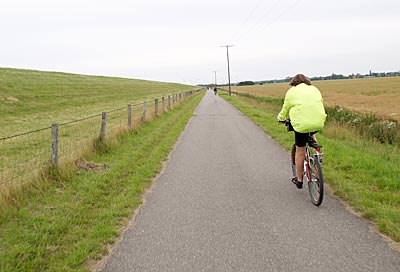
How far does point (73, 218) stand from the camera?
432 centimetres

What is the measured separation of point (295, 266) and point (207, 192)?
2.55m

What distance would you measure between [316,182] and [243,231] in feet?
5.15

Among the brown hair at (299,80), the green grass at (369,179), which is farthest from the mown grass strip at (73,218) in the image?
the green grass at (369,179)

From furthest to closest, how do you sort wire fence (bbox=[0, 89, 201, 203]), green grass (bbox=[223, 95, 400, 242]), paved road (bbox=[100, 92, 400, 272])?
wire fence (bbox=[0, 89, 201, 203]) < green grass (bbox=[223, 95, 400, 242]) < paved road (bbox=[100, 92, 400, 272])

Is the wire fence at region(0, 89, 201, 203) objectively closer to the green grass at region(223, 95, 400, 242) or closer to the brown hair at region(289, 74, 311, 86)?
the brown hair at region(289, 74, 311, 86)

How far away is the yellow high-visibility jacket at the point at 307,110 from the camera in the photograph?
15.3 feet

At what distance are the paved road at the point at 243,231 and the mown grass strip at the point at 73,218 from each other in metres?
0.30

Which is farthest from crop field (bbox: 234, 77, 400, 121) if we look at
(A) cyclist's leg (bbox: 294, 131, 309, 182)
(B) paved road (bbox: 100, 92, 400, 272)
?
(B) paved road (bbox: 100, 92, 400, 272)

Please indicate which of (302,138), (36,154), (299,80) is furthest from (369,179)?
(36,154)

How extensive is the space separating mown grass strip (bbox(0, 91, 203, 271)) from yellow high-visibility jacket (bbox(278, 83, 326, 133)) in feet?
9.22

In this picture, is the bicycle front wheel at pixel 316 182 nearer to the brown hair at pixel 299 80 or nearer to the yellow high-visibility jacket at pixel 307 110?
the yellow high-visibility jacket at pixel 307 110

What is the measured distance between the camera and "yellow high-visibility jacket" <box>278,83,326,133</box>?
15.3 feet

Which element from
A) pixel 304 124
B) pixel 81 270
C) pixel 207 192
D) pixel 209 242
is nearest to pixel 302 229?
pixel 209 242

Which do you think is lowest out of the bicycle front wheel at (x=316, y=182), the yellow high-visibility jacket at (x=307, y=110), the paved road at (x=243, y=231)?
the paved road at (x=243, y=231)
